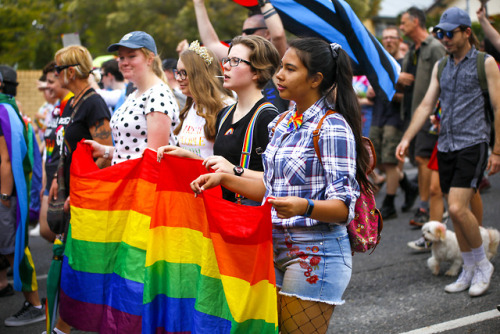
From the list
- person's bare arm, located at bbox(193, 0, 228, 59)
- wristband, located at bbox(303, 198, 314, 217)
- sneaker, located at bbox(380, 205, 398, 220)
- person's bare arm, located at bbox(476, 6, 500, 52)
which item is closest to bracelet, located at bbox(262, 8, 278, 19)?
person's bare arm, located at bbox(193, 0, 228, 59)

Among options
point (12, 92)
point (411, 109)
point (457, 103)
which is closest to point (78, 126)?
point (12, 92)

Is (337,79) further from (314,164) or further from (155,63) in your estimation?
(155,63)

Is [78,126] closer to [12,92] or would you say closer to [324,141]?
[12,92]

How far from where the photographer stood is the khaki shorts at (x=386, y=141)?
8.97m

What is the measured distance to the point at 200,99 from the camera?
4457 millimetres

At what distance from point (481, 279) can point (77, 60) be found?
381 cm

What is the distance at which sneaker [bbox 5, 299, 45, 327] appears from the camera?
533 centimetres

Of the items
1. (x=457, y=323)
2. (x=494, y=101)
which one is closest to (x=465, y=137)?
(x=494, y=101)

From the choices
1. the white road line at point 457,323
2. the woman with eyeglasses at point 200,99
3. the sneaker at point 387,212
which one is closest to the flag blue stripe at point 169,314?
the woman with eyeglasses at point 200,99

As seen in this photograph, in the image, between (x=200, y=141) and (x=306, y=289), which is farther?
(x=200, y=141)

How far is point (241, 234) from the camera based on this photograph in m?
3.02

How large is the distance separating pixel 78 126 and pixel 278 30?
5.88 ft

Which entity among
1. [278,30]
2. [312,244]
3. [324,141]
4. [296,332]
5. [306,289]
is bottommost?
[296,332]

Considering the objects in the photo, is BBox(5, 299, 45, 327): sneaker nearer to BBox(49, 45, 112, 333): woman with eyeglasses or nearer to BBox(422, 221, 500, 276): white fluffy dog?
BBox(49, 45, 112, 333): woman with eyeglasses
